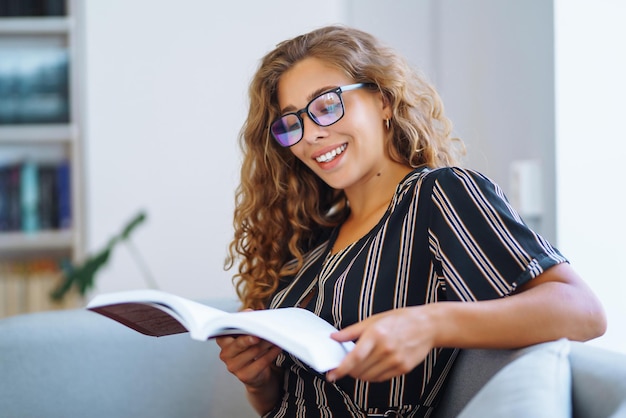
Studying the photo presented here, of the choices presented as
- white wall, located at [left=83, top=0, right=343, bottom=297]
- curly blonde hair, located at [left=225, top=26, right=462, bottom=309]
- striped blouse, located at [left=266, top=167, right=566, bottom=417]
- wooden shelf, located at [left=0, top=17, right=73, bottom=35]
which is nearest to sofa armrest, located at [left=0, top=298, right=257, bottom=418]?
curly blonde hair, located at [left=225, top=26, right=462, bottom=309]

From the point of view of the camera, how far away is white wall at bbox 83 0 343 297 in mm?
2932

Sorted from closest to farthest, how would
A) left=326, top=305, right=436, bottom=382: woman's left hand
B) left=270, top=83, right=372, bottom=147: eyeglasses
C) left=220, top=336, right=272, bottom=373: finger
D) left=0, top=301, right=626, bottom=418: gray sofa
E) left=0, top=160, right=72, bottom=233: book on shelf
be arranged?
left=326, top=305, right=436, bottom=382: woman's left hand → left=220, top=336, right=272, bottom=373: finger → left=270, top=83, right=372, bottom=147: eyeglasses → left=0, top=301, right=626, bottom=418: gray sofa → left=0, top=160, right=72, bottom=233: book on shelf

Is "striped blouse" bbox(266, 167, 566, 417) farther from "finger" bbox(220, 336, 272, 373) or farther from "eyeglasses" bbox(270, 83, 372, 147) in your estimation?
"eyeglasses" bbox(270, 83, 372, 147)

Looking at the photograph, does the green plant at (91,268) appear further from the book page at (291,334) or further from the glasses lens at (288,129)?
the book page at (291,334)

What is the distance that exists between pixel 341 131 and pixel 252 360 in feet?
1.49

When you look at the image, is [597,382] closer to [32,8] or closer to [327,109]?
[327,109]

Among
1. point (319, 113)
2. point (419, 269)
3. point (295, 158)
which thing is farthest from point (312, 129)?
point (419, 269)

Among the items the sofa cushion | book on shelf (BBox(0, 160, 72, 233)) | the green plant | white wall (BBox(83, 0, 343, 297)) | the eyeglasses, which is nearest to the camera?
the sofa cushion

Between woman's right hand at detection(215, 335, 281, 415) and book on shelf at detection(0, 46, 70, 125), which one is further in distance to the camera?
book on shelf at detection(0, 46, 70, 125)

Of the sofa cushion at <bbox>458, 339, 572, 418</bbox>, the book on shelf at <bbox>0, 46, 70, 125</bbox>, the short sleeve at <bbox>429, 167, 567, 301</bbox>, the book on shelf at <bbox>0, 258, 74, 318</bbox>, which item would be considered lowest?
the book on shelf at <bbox>0, 258, 74, 318</bbox>

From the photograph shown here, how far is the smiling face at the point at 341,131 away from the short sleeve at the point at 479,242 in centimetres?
29

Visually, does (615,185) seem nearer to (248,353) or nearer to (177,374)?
(248,353)

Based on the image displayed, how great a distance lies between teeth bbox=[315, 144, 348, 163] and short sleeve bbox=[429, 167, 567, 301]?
0.31m

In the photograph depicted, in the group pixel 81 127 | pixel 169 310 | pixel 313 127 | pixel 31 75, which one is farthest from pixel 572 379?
pixel 31 75
